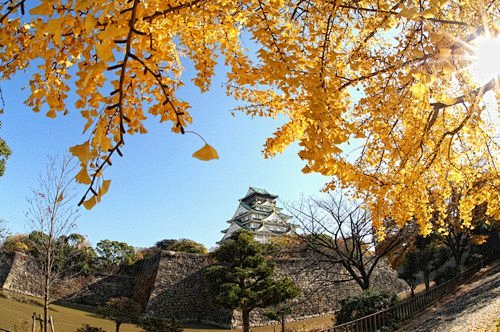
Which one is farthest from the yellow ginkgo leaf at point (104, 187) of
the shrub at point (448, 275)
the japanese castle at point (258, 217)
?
the japanese castle at point (258, 217)

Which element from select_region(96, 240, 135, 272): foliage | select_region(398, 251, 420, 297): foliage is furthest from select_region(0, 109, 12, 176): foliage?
select_region(398, 251, 420, 297): foliage

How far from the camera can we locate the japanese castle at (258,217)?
105 ft

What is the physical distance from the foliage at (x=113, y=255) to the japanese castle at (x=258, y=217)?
1090 centimetres

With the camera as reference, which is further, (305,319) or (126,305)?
(305,319)

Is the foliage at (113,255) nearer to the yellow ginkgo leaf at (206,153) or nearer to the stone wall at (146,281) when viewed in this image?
the stone wall at (146,281)

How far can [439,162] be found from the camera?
4.28 m

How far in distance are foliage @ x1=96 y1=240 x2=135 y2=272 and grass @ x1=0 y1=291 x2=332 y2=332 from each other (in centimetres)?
561

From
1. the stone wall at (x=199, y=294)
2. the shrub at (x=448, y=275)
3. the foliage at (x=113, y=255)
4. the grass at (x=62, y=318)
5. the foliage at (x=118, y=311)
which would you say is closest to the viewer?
the foliage at (x=118, y=311)

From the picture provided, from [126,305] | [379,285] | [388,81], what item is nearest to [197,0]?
[388,81]

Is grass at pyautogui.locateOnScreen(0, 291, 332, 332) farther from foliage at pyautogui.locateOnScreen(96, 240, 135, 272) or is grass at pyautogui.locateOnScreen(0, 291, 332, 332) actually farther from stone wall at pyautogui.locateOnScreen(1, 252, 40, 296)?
foliage at pyautogui.locateOnScreen(96, 240, 135, 272)

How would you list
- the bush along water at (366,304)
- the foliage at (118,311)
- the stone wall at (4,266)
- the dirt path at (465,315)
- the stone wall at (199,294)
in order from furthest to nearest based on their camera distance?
the stone wall at (4,266), the stone wall at (199,294), the foliage at (118,311), the bush along water at (366,304), the dirt path at (465,315)

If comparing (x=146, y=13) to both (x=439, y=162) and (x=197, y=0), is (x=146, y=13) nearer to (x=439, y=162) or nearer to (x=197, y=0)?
(x=197, y=0)

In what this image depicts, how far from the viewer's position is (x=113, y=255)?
68.6ft

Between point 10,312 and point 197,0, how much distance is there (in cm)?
1307
